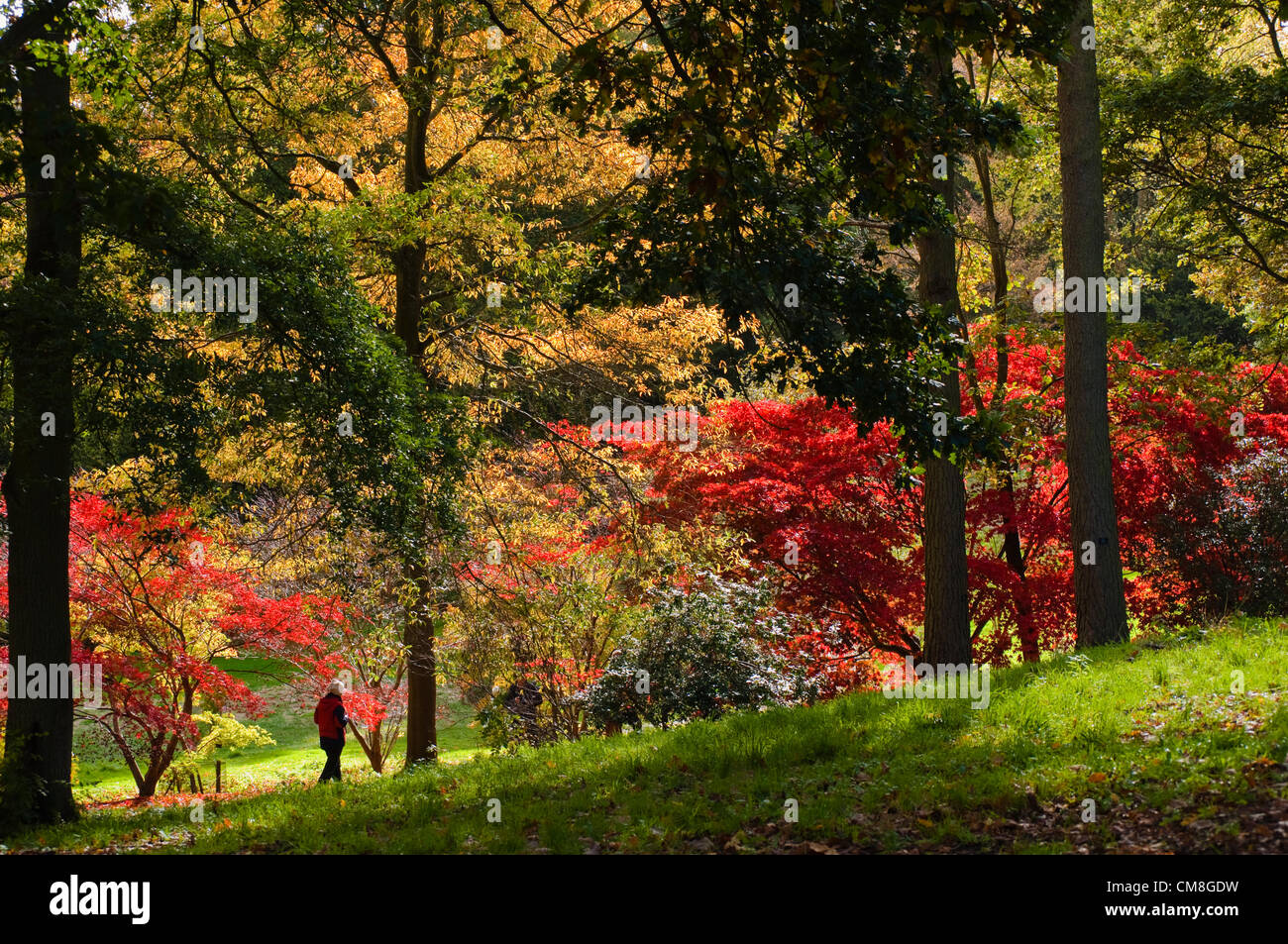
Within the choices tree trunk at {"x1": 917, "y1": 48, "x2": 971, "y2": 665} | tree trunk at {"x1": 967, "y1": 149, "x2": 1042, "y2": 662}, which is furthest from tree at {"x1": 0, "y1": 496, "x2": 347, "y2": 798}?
tree trunk at {"x1": 967, "y1": 149, "x2": 1042, "y2": 662}

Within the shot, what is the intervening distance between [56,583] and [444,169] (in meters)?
6.56

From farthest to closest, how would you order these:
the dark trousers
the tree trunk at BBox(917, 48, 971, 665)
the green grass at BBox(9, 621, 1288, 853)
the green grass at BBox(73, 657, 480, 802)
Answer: the green grass at BBox(73, 657, 480, 802) → the dark trousers → the tree trunk at BBox(917, 48, 971, 665) → the green grass at BBox(9, 621, 1288, 853)

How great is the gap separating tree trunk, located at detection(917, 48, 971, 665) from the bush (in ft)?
4.75

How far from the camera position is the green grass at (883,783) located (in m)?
5.24

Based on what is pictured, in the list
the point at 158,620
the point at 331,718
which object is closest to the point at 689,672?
the point at 331,718

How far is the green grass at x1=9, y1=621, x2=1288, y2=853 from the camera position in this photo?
17.2ft

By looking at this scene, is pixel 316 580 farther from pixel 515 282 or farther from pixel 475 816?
pixel 475 816

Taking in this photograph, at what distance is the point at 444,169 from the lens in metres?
12.6

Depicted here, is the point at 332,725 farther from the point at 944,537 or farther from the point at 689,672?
the point at 944,537

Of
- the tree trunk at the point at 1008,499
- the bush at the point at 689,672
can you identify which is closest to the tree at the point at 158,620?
the bush at the point at 689,672

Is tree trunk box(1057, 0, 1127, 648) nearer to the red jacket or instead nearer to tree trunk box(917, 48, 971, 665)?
tree trunk box(917, 48, 971, 665)

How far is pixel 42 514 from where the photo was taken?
28.2ft

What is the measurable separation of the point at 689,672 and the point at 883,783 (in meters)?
3.91

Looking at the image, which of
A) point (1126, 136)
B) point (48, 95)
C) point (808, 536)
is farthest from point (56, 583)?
point (1126, 136)
